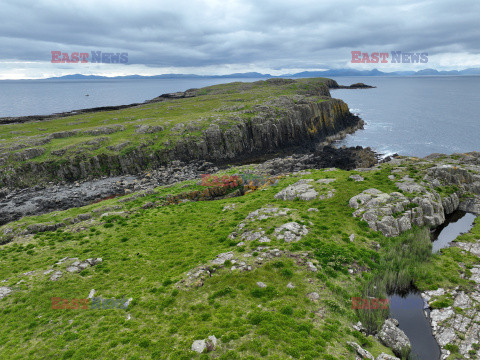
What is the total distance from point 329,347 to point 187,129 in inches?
3051

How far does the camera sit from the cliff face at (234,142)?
62.9 m

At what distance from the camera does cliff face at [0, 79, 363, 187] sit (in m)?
62.9

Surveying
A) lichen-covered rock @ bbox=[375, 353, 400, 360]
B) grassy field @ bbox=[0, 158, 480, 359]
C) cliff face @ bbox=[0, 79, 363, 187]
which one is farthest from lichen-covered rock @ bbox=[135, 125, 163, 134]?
lichen-covered rock @ bbox=[375, 353, 400, 360]

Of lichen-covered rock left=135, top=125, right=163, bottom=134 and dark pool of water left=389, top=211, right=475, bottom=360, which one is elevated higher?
lichen-covered rock left=135, top=125, right=163, bottom=134

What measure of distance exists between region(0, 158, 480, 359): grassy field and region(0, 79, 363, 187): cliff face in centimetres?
3470

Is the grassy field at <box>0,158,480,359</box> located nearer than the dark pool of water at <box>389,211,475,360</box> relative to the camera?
Yes

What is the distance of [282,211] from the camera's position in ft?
100

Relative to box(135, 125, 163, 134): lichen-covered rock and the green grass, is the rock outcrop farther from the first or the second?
box(135, 125, 163, 134): lichen-covered rock

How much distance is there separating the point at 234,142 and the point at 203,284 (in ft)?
217

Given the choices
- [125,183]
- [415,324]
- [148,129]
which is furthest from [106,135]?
Answer: [415,324]

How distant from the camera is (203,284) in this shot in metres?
20.3

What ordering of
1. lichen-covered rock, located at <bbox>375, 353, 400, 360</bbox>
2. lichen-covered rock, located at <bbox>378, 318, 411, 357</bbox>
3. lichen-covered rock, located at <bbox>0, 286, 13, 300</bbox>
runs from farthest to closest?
lichen-covered rock, located at <bbox>0, 286, 13, 300</bbox>
lichen-covered rock, located at <bbox>378, 318, 411, 357</bbox>
lichen-covered rock, located at <bbox>375, 353, 400, 360</bbox>

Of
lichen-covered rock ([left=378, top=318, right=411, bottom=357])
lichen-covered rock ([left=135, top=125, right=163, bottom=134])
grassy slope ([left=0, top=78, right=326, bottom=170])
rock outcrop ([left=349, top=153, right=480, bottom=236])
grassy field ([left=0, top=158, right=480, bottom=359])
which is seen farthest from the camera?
lichen-covered rock ([left=135, top=125, right=163, bottom=134])

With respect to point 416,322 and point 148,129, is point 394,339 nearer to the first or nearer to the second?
point 416,322
